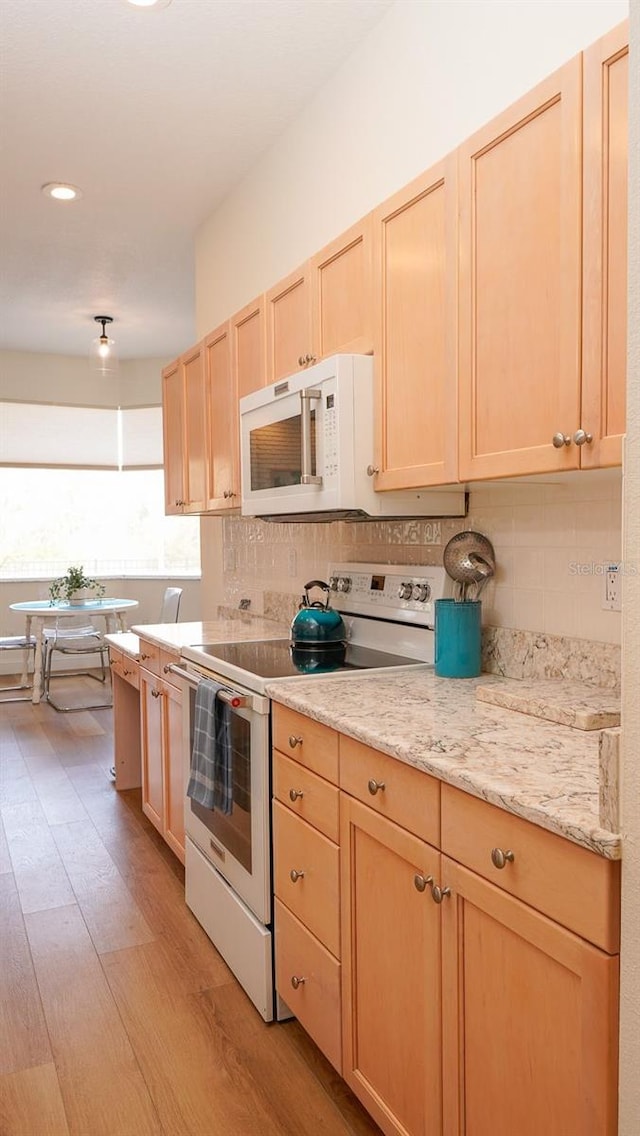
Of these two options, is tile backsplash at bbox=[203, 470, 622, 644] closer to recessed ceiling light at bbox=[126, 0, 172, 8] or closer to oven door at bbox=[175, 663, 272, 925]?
oven door at bbox=[175, 663, 272, 925]

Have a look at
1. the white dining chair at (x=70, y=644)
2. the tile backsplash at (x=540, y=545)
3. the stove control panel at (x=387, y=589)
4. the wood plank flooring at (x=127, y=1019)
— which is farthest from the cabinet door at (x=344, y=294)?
the white dining chair at (x=70, y=644)

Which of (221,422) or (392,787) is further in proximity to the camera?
(221,422)

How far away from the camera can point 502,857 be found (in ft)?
3.79

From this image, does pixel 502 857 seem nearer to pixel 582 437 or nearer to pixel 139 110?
pixel 582 437

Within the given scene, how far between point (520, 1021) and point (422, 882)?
27 centimetres

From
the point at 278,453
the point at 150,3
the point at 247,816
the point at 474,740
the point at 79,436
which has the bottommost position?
the point at 247,816

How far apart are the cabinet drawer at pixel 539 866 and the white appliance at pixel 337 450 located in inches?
38.9

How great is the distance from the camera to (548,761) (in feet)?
4.25

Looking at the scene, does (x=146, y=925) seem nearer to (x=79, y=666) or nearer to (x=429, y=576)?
(x=429, y=576)

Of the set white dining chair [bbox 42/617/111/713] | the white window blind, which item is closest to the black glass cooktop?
white dining chair [bbox 42/617/111/713]

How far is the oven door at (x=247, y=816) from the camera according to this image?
203cm

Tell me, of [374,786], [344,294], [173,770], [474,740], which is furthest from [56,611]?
[474,740]

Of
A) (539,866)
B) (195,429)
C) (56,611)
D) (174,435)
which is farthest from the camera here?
(56,611)

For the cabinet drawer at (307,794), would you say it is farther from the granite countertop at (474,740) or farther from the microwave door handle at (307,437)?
the microwave door handle at (307,437)
